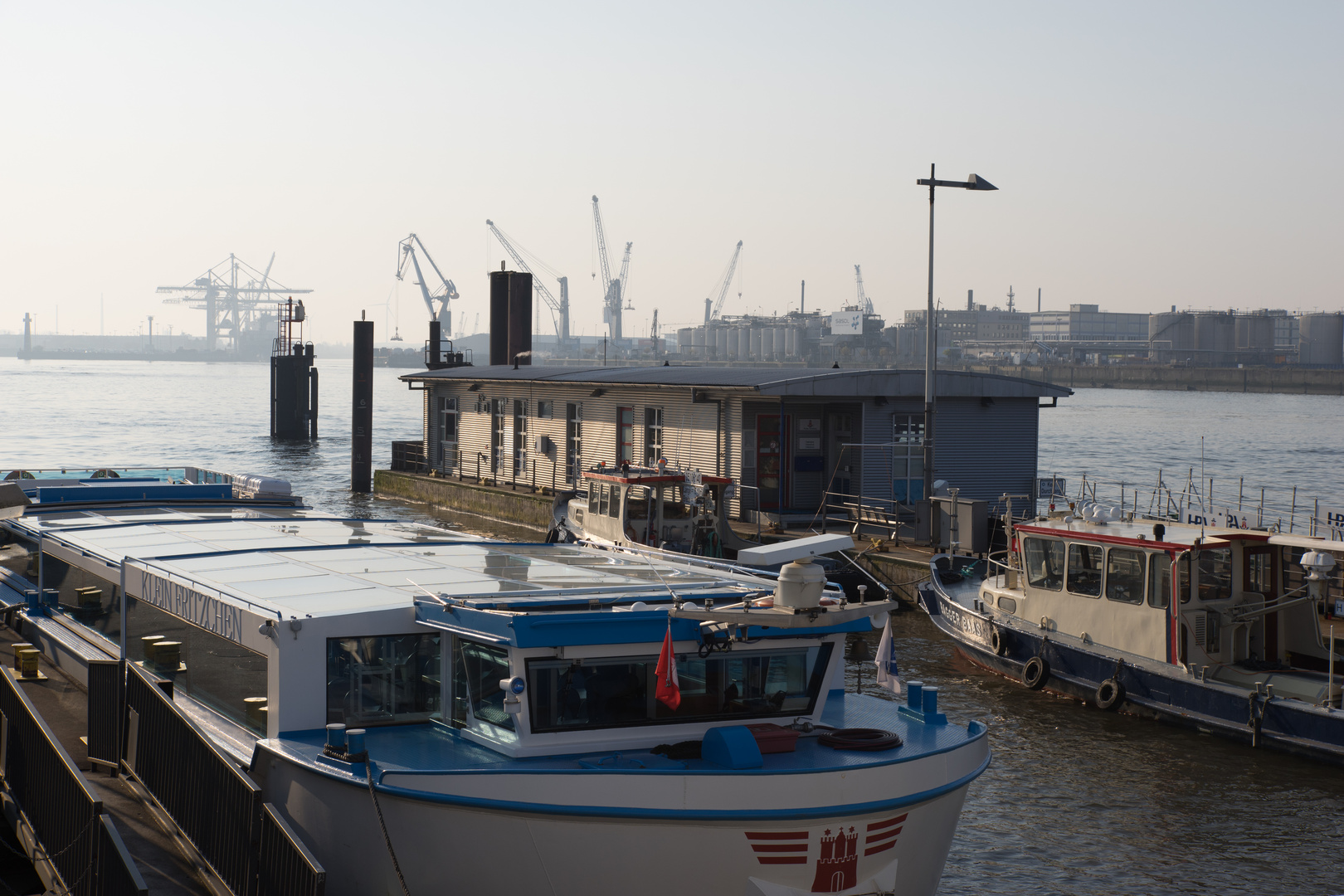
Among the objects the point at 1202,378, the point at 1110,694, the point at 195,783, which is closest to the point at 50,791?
the point at 195,783

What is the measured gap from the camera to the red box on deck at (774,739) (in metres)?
9.13

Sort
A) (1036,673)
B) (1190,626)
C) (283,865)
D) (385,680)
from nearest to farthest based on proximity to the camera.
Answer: (283,865)
(385,680)
(1190,626)
(1036,673)

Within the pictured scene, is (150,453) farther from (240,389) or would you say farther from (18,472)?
(240,389)

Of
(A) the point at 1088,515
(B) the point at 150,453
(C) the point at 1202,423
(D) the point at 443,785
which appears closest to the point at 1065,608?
(A) the point at 1088,515

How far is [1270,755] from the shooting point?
1579 centimetres

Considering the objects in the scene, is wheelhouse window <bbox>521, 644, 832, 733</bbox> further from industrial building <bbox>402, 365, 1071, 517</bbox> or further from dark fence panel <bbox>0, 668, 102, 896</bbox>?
industrial building <bbox>402, 365, 1071, 517</bbox>

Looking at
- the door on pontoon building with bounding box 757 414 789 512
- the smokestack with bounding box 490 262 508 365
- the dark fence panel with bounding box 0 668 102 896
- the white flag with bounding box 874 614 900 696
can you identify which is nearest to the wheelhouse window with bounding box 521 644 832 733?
the white flag with bounding box 874 614 900 696

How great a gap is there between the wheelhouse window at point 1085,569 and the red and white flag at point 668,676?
10.8 meters

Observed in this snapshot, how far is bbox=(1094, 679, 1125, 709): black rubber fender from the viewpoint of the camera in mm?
17344

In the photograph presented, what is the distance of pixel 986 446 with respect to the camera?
102 feet

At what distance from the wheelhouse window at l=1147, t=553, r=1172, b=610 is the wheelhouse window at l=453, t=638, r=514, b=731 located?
1056cm

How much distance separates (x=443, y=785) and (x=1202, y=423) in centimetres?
11061

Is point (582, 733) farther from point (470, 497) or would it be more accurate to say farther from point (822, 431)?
point (470, 497)

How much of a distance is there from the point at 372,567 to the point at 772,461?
64.1 feet
